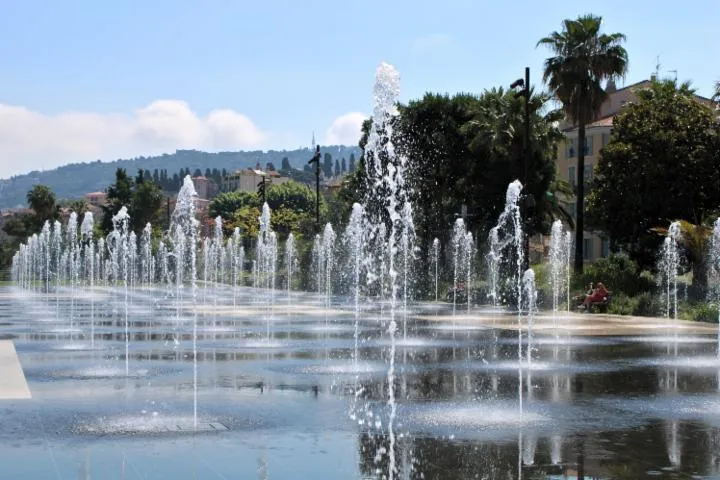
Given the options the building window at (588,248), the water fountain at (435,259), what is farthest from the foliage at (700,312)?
the building window at (588,248)

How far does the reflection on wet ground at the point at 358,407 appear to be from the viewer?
821cm

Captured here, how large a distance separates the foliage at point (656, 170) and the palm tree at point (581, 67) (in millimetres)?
2431

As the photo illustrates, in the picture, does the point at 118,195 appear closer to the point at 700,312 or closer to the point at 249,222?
the point at 249,222

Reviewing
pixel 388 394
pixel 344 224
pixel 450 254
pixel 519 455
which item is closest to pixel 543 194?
pixel 450 254

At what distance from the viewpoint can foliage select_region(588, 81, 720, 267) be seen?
35188 millimetres

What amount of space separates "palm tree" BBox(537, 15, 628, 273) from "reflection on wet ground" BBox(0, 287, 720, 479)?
1902 cm

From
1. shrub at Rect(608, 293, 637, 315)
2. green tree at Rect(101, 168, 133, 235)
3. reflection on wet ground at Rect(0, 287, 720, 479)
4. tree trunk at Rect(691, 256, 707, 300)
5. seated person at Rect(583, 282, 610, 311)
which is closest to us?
reflection on wet ground at Rect(0, 287, 720, 479)

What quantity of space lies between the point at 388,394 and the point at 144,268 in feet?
235

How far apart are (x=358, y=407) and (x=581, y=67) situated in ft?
100

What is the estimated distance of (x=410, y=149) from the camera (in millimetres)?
52938

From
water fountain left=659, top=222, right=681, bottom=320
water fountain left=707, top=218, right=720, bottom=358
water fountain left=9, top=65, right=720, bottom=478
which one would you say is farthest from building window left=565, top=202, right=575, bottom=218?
water fountain left=9, top=65, right=720, bottom=478

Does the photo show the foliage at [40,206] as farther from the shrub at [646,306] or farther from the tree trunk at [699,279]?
the shrub at [646,306]

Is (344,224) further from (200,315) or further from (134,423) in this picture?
(134,423)

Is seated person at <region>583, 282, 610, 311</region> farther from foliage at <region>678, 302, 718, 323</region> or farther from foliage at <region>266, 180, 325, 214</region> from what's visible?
foliage at <region>266, 180, 325, 214</region>
